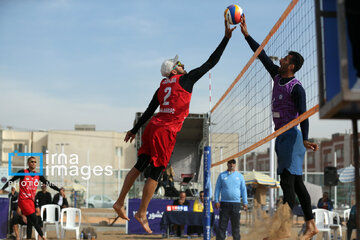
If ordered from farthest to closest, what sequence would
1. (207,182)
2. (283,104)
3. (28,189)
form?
(28,189)
(207,182)
(283,104)

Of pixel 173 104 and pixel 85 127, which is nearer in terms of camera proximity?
pixel 173 104

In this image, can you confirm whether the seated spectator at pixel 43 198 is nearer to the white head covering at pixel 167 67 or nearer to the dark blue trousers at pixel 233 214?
the dark blue trousers at pixel 233 214

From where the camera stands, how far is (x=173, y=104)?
5246mm

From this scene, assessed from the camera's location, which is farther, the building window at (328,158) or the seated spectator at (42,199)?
the building window at (328,158)

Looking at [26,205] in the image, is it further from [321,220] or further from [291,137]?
[291,137]

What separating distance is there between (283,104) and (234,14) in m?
1.13

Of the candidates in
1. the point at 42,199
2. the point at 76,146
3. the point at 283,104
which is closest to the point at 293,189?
the point at 283,104

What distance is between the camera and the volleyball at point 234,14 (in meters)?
5.86

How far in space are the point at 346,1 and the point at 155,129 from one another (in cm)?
298

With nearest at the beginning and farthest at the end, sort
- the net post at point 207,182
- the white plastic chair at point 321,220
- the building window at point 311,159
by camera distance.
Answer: the net post at point 207,182, the white plastic chair at point 321,220, the building window at point 311,159

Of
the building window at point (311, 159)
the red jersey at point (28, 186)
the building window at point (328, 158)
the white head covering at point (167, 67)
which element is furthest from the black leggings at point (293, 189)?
the building window at point (311, 159)

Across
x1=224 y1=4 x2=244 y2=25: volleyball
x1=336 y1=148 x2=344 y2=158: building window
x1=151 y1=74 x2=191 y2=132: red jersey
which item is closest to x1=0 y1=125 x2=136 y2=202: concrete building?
x1=336 y1=148 x2=344 y2=158: building window

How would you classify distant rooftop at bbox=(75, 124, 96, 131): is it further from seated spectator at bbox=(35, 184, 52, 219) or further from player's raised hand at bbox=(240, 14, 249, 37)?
player's raised hand at bbox=(240, 14, 249, 37)

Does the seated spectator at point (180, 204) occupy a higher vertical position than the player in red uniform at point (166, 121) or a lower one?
lower
